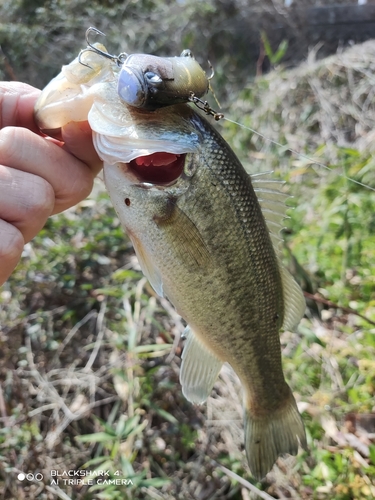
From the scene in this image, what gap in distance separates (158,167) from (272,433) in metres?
1.09

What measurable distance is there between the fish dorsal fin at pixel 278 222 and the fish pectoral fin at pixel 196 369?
1.00ft

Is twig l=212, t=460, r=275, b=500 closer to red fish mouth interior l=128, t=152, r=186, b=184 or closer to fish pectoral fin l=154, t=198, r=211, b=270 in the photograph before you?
fish pectoral fin l=154, t=198, r=211, b=270

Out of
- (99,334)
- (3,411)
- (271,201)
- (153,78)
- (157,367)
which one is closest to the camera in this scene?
(153,78)

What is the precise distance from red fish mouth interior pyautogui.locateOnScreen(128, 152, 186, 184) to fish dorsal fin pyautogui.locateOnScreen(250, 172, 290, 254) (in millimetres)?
291

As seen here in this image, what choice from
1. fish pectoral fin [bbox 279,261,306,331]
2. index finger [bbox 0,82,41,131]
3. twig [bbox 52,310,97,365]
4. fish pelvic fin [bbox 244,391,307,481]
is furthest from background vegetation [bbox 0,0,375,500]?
index finger [bbox 0,82,41,131]

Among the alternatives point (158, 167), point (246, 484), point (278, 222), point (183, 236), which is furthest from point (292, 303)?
point (246, 484)

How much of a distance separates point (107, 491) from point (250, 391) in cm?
96

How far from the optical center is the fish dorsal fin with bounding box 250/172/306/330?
1.32 meters

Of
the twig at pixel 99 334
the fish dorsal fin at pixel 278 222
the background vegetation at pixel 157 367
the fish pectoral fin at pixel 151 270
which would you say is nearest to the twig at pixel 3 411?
the background vegetation at pixel 157 367

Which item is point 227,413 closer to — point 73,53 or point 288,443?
point 288,443

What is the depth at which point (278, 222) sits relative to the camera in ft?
4.51

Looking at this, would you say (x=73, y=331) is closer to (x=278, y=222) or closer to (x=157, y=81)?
(x=278, y=222)

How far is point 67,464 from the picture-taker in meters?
2.23

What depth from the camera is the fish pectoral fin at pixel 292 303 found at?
1.43m
